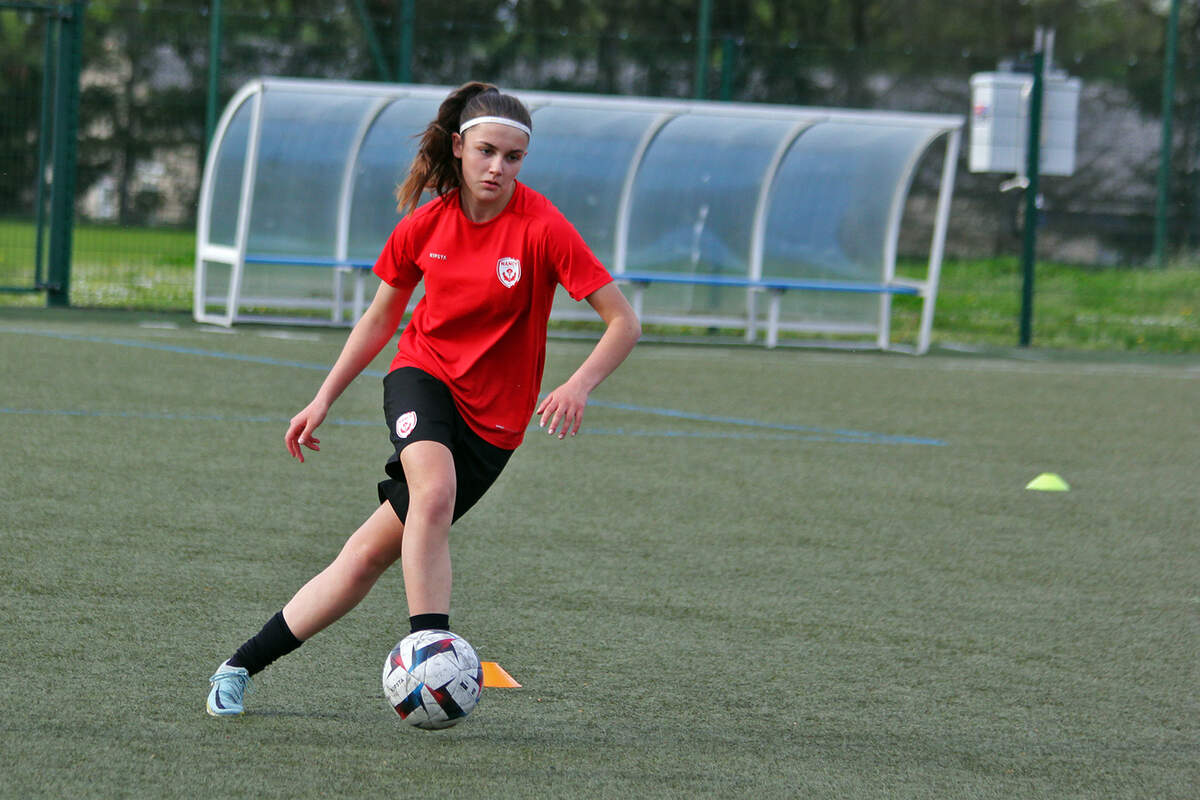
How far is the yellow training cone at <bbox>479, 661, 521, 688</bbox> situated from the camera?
13.8 ft

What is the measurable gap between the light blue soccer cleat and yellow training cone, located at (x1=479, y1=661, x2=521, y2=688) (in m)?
0.62

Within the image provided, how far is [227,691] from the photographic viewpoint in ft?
12.6

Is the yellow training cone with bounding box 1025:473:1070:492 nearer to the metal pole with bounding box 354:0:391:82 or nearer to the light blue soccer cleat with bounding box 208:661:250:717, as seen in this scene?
the light blue soccer cleat with bounding box 208:661:250:717

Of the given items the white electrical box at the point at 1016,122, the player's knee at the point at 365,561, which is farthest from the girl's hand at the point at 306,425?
the white electrical box at the point at 1016,122

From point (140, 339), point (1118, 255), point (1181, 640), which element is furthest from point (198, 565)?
point (1118, 255)

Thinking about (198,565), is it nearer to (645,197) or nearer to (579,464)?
(579,464)

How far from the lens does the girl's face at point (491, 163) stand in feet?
12.2

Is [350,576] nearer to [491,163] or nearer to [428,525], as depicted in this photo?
[428,525]

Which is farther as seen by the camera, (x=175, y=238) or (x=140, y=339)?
(x=175, y=238)

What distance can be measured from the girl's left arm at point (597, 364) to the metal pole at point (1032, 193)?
41.6 feet

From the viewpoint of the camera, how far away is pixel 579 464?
317 inches

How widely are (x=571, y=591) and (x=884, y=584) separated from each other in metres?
1.12

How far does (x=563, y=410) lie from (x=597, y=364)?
185 mm

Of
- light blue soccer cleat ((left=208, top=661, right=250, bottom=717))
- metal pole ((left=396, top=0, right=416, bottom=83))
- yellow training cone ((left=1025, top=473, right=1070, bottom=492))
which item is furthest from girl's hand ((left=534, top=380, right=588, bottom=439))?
metal pole ((left=396, top=0, right=416, bottom=83))
